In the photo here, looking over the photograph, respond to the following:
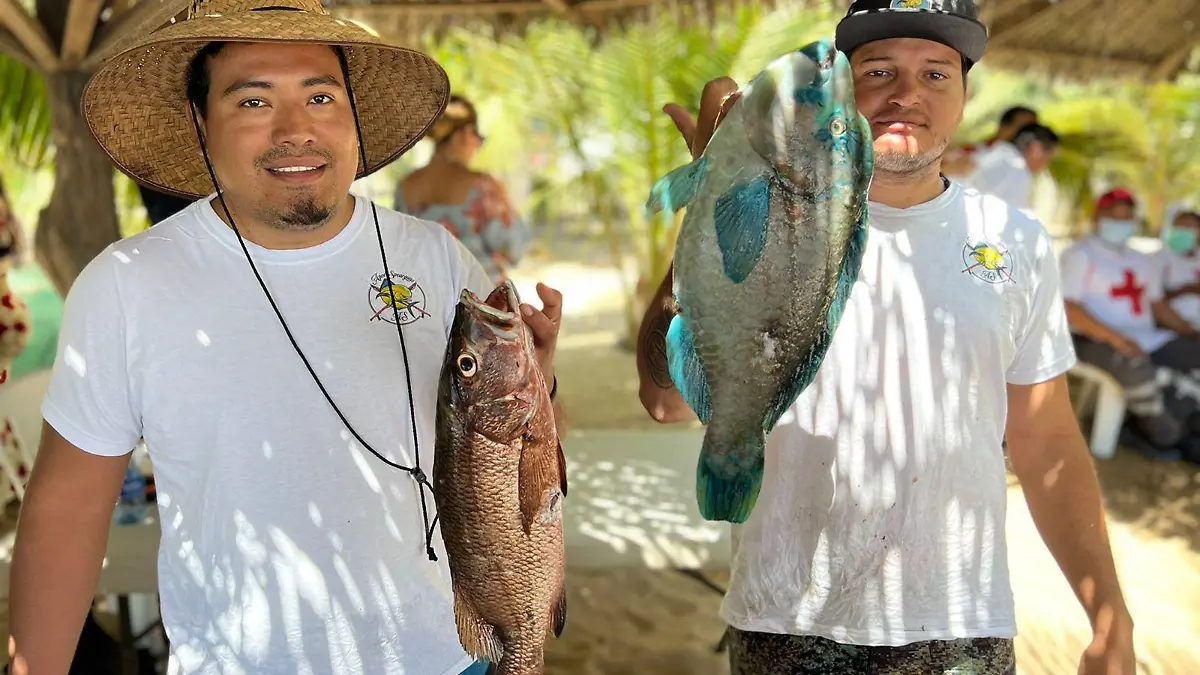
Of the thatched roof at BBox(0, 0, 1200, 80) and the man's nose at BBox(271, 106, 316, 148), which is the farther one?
the thatched roof at BBox(0, 0, 1200, 80)

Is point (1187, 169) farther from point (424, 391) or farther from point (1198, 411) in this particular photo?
point (424, 391)

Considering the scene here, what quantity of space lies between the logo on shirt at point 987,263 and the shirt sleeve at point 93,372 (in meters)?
1.77

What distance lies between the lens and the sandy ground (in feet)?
11.9

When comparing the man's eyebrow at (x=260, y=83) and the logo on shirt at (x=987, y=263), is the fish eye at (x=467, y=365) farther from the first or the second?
the logo on shirt at (x=987, y=263)

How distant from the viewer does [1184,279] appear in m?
7.04

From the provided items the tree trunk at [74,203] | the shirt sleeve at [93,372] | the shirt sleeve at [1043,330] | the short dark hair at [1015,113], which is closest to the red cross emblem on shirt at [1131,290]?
the short dark hair at [1015,113]

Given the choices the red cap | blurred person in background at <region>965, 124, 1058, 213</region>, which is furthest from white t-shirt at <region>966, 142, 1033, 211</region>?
the red cap

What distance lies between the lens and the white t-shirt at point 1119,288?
6852 mm

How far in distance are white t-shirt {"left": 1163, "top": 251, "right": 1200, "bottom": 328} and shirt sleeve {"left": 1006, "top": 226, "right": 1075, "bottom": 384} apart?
6315 millimetres

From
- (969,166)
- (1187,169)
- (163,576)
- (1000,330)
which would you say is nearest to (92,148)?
(163,576)

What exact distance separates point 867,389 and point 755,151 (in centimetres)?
77

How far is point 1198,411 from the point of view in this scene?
21.2 feet

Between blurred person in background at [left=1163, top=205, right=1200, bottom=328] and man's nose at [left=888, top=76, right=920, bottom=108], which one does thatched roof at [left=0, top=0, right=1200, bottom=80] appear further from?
man's nose at [left=888, top=76, right=920, bottom=108]

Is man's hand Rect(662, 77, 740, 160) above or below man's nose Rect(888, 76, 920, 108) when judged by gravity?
below
